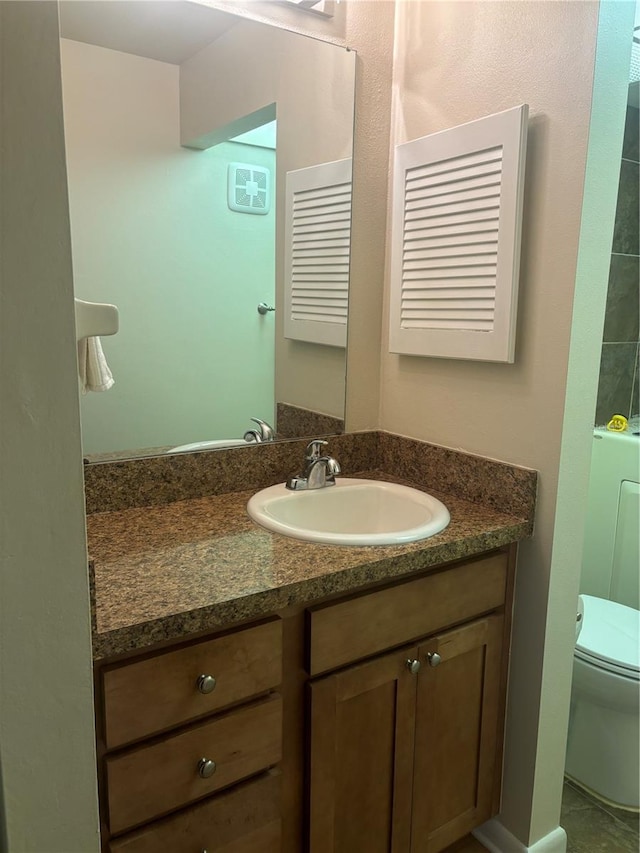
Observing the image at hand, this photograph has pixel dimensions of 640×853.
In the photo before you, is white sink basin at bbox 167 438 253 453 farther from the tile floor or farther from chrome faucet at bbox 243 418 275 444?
the tile floor

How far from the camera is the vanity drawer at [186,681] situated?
3.19 feet

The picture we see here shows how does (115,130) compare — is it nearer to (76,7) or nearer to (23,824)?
(76,7)

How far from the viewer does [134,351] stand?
1.44m

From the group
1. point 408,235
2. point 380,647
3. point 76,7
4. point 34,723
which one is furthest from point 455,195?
point 34,723

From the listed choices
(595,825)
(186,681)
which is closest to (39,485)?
(186,681)

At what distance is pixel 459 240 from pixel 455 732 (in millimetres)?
1107

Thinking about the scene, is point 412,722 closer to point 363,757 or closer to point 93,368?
point 363,757

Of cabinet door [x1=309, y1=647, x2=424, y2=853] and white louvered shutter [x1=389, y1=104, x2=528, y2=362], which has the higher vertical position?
white louvered shutter [x1=389, y1=104, x2=528, y2=362]

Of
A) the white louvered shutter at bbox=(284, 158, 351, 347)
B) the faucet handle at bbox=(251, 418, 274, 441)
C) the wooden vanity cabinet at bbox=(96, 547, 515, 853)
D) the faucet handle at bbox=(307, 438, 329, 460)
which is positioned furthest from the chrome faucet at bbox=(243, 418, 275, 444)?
the wooden vanity cabinet at bbox=(96, 547, 515, 853)

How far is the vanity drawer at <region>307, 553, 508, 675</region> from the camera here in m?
1.20

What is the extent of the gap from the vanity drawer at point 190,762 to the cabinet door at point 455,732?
38 cm

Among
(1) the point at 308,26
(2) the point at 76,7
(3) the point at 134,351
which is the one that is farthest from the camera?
(1) the point at 308,26

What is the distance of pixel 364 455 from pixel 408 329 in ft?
1.22

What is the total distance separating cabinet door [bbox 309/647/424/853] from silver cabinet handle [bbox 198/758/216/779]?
22cm
